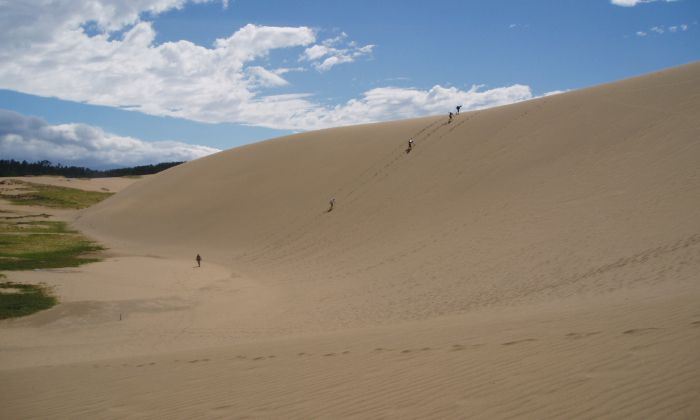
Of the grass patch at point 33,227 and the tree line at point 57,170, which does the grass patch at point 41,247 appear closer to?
the grass patch at point 33,227

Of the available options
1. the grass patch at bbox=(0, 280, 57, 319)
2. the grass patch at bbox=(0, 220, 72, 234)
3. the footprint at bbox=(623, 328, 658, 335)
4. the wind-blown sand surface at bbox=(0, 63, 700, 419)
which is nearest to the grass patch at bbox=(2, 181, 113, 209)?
the grass patch at bbox=(0, 220, 72, 234)

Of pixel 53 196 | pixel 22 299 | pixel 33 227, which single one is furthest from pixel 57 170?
pixel 22 299

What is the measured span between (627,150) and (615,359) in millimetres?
17922

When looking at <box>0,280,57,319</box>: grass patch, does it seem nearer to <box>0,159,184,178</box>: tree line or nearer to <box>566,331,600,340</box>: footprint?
<box>566,331,600,340</box>: footprint

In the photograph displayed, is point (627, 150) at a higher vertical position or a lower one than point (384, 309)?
higher

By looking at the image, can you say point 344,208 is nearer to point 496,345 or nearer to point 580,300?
point 580,300

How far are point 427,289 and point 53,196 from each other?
236 feet

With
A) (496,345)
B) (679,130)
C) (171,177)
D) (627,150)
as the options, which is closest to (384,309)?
(496,345)

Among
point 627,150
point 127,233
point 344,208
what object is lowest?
point 127,233

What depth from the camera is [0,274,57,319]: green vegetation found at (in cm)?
1529

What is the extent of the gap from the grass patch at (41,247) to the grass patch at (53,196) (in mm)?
22440

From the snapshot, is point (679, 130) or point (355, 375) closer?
point (355, 375)

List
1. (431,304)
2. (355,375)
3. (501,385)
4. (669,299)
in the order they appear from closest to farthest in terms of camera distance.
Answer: (501,385) < (355,375) < (669,299) < (431,304)

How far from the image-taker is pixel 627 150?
67.3 feet
